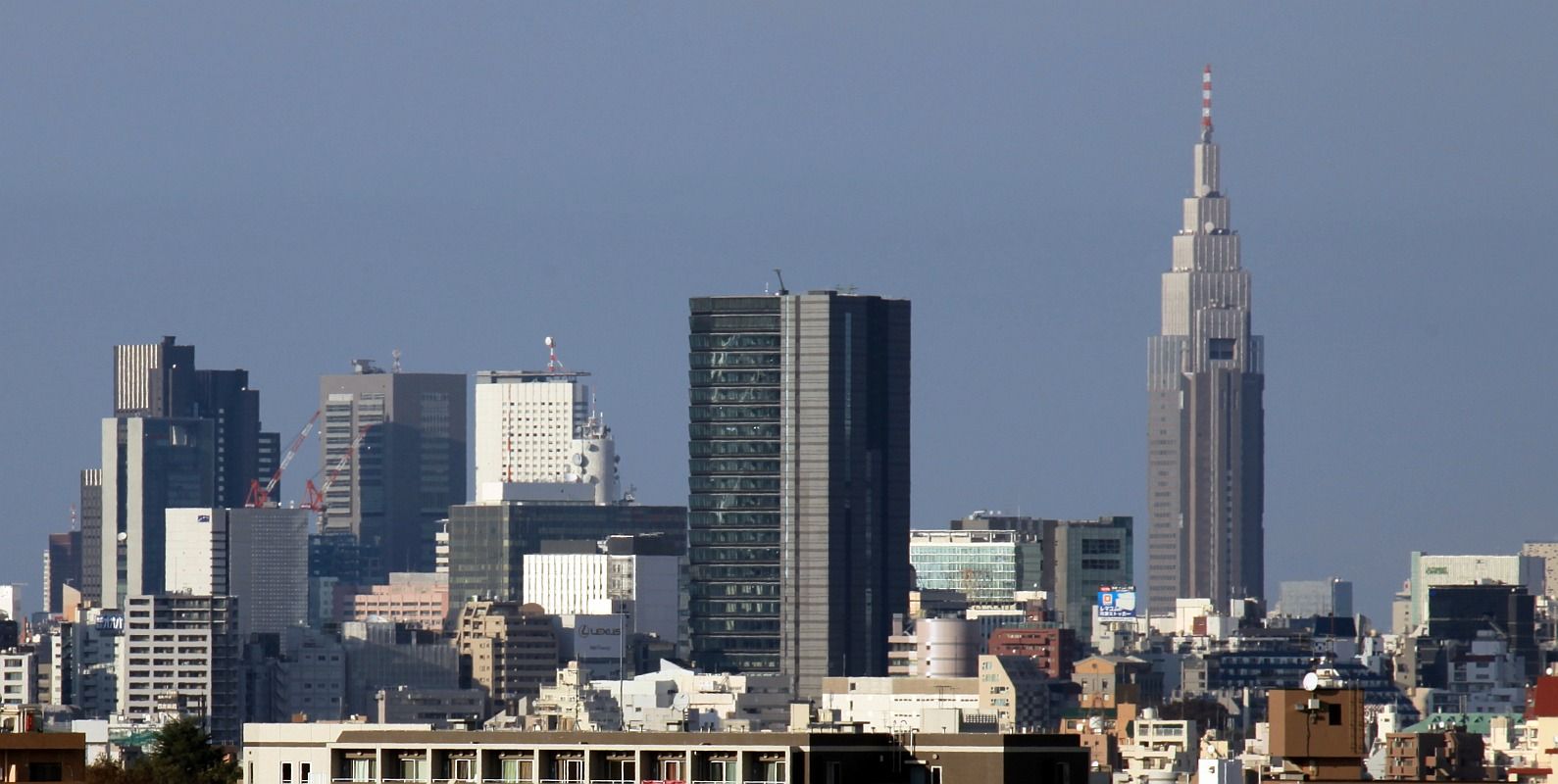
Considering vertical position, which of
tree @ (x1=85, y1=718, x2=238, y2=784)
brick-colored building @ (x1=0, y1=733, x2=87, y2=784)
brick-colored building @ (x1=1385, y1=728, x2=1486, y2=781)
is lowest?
brick-colored building @ (x1=1385, y1=728, x2=1486, y2=781)

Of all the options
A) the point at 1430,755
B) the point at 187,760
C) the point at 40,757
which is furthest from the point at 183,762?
the point at 1430,755

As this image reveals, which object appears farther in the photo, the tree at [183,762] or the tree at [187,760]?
the tree at [187,760]

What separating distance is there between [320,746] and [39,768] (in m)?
12.6

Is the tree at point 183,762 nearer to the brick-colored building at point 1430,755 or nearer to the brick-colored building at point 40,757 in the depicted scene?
the brick-colored building at point 40,757

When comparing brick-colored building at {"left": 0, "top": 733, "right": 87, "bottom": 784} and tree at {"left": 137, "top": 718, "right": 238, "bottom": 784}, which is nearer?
brick-colored building at {"left": 0, "top": 733, "right": 87, "bottom": 784}

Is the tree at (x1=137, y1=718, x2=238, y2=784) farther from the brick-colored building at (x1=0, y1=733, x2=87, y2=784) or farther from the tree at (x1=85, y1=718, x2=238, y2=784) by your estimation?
the brick-colored building at (x1=0, y1=733, x2=87, y2=784)

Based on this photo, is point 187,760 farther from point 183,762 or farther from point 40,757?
point 40,757

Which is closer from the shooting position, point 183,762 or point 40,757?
point 40,757

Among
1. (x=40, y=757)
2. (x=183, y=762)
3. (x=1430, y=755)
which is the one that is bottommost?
(x=1430, y=755)

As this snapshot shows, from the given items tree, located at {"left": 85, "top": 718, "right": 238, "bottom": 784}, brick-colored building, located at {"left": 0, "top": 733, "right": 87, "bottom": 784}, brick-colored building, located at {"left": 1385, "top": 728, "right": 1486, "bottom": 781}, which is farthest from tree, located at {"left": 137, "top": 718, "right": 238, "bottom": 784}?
brick-colored building, located at {"left": 1385, "top": 728, "right": 1486, "bottom": 781}

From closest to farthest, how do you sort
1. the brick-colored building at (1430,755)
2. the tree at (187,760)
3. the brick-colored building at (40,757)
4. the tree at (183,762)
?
the brick-colored building at (40,757) < the tree at (183,762) < the tree at (187,760) < the brick-colored building at (1430,755)

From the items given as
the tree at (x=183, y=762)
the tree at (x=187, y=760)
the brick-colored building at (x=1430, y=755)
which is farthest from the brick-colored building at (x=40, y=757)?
the brick-colored building at (x=1430, y=755)

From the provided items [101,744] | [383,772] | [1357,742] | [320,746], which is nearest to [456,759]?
[383,772]

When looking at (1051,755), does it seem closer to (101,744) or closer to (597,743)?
(597,743)
